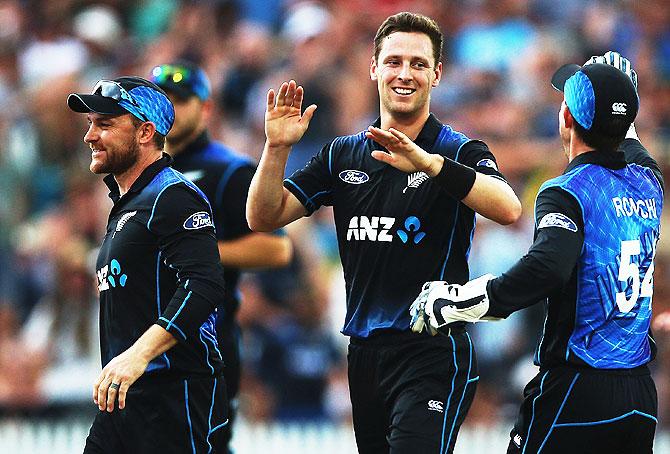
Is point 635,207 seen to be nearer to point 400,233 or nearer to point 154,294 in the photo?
point 400,233

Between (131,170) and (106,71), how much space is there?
7877mm

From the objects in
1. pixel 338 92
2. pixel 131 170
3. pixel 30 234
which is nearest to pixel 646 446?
pixel 131 170

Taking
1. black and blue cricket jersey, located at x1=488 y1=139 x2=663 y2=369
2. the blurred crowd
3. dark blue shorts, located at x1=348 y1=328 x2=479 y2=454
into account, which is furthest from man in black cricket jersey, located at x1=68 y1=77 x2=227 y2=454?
the blurred crowd

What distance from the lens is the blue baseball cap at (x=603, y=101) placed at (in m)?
5.13

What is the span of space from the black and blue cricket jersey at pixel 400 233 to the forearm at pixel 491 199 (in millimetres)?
182

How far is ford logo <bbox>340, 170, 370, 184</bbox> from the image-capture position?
5969 mm

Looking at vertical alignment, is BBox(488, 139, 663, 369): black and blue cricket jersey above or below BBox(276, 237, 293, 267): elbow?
below

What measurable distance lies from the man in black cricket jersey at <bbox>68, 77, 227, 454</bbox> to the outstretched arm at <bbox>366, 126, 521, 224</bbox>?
0.90m

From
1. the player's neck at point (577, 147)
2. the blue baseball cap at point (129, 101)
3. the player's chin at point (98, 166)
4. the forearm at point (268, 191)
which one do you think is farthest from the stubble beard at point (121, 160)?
the player's neck at point (577, 147)

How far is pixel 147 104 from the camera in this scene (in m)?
5.81

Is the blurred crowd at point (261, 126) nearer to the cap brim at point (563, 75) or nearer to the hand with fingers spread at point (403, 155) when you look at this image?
the cap brim at point (563, 75)

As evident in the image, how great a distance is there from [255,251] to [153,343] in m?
2.33

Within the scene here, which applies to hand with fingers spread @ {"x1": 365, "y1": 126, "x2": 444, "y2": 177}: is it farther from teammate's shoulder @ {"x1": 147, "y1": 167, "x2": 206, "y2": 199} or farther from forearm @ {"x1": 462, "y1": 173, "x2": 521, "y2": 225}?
teammate's shoulder @ {"x1": 147, "y1": 167, "x2": 206, "y2": 199}

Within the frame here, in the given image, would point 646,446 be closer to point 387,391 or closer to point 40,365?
point 387,391
